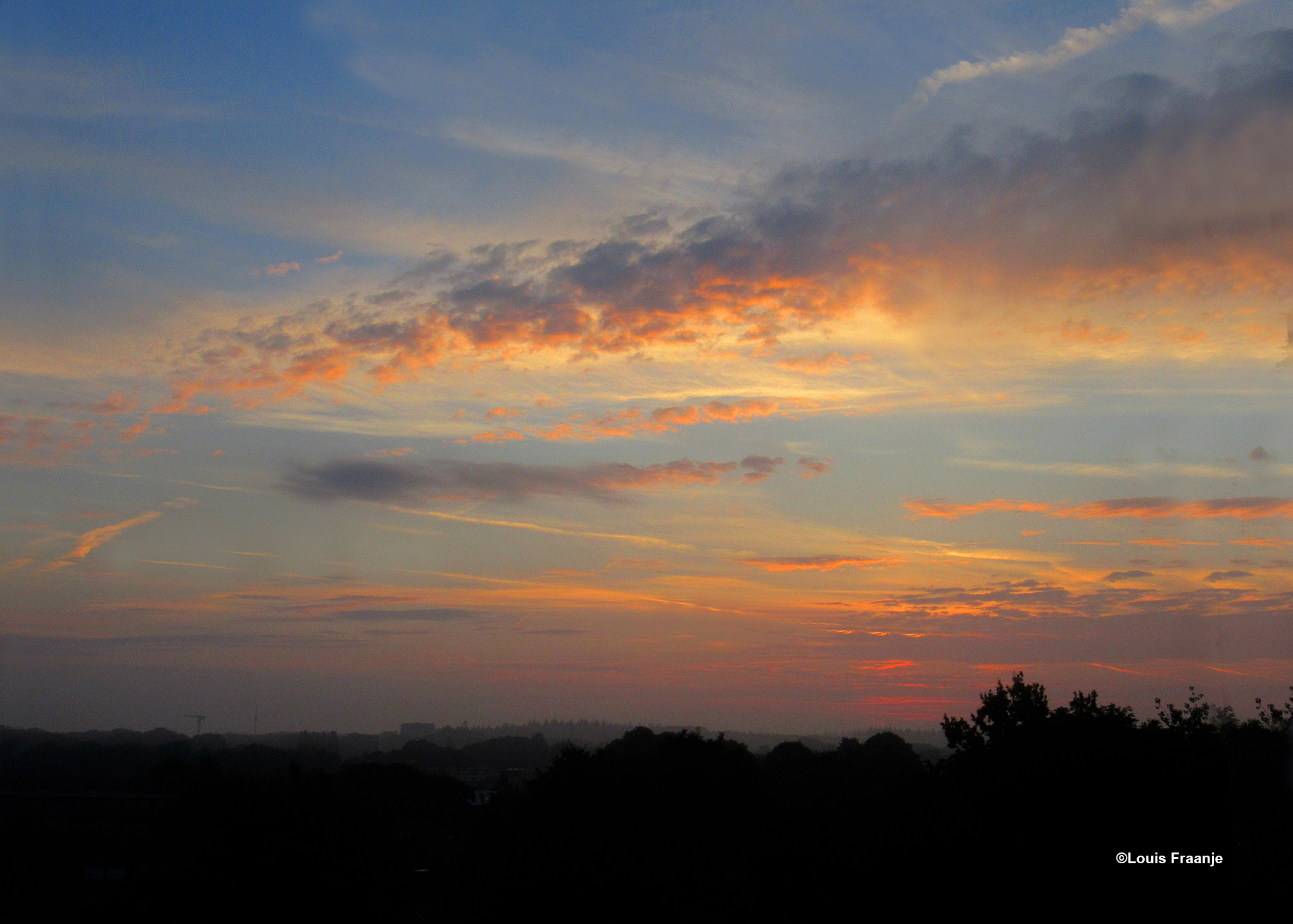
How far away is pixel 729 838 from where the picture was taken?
29406mm

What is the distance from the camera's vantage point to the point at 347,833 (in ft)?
81.0

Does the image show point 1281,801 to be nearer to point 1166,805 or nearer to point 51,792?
point 1166,805

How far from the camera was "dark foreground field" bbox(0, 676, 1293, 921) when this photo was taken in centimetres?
1845

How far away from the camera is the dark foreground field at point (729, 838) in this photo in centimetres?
1845

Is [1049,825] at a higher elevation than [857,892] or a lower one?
higher

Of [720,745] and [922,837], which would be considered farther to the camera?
[720,745]

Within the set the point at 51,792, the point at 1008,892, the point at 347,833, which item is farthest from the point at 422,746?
the point at 1008,892

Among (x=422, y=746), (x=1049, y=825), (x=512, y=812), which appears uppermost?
(x=1049, y=825)

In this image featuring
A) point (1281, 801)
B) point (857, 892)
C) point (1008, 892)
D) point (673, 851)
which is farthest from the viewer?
point (673, 851)

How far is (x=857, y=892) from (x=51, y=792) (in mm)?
34007

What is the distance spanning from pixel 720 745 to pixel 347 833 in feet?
69.8

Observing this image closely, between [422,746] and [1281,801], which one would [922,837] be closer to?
[1281,801]

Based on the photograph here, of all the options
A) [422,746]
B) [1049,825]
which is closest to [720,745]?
[1049,825]

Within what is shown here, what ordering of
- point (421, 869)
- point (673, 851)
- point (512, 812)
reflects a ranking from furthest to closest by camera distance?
point (421, 869) → point (512, 812) → point (673, 851)
